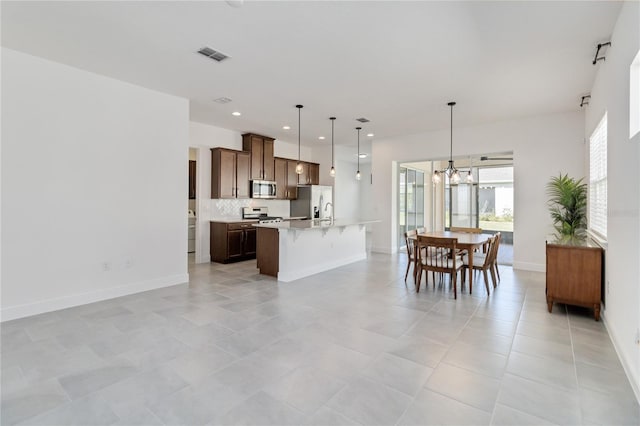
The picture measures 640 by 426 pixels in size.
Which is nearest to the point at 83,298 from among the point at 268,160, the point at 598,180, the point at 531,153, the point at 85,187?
the point at 85,187

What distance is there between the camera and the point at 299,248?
5316 millimetres

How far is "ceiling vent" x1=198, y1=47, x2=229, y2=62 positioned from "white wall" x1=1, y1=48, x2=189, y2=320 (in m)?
1.56

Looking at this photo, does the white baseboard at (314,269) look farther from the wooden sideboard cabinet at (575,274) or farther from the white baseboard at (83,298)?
the wooden sideboard cabinet at (575,274)

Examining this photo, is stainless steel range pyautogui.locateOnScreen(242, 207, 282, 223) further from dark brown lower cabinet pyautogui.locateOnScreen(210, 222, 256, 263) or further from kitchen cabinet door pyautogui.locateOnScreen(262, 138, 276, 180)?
kitchen cabinet door pyautogui.locateOnScreen(262, 138, 276, 180)

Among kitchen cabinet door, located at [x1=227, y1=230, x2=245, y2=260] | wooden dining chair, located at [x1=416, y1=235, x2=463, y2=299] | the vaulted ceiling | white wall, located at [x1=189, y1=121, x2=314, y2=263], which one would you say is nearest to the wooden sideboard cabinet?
wooden dining chair, located at [x1=416, y1=235, x2=463, y2=299]

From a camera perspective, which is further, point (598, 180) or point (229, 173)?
point (229, 173)

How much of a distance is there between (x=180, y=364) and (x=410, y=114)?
5087 mm

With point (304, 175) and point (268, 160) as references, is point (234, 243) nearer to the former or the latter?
point (268, 160)

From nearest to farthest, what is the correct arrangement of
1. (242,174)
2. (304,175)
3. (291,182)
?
(242,174), (291,182), (304,175)

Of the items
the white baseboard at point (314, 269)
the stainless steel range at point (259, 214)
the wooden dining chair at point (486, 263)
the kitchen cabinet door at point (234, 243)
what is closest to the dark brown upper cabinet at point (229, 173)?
the stainless steel range at point (259, 214)

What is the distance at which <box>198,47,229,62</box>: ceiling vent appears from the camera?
3367mm

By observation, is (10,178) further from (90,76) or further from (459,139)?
(459,139)

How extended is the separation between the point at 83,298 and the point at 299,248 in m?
2.92

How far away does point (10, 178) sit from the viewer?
340 cm
